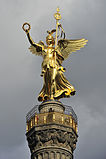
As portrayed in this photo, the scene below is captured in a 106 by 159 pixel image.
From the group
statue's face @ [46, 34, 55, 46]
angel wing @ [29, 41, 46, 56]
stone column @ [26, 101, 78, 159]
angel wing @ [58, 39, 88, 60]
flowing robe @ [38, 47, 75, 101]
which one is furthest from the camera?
angel wing @ [58, 39, 88, 60]

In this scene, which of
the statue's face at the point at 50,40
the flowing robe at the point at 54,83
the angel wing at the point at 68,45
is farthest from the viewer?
the angel wing at the point at 68,45

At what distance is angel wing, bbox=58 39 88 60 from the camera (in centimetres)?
5028

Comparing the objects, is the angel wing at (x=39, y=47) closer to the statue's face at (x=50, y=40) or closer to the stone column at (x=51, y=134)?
the statue's face at (x=50, y=40)

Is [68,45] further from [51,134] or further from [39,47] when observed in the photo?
[51,134]

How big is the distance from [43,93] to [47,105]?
6.38 feet

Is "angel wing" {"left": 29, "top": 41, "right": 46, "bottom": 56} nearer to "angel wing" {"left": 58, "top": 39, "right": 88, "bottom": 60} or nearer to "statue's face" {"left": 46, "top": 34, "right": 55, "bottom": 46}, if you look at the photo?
"statue's face" {"left": 46, "top": 34, "right": 55, "bottom": 46}

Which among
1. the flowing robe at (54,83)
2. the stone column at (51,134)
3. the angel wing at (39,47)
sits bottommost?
the stone column at (51,134)

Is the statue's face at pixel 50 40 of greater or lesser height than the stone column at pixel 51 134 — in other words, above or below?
above

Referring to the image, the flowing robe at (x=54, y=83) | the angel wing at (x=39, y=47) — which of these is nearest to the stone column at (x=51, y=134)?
the flowing robe at (x=54, y=83)

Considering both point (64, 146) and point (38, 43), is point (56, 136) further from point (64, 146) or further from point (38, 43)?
point (38, 43)

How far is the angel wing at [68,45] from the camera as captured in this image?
50.3m

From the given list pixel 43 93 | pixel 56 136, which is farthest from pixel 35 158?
pixel 43 93

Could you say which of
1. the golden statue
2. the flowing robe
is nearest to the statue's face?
the golden statue

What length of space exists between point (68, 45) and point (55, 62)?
9.68ft
